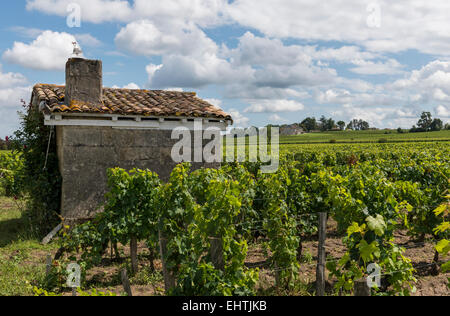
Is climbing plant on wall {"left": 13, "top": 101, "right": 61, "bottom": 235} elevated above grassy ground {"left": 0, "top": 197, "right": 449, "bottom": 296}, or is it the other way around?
climbing plant on wall {"left": 13, "top": 101, "right": 61, "bottom": 235}

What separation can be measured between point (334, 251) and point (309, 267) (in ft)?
3.79

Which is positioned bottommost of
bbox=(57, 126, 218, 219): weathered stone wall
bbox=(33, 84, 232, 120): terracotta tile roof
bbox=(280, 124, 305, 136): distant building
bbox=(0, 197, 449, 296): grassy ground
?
bbox=(0, 197, 449, 296): grassy ground

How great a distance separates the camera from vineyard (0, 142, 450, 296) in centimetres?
436

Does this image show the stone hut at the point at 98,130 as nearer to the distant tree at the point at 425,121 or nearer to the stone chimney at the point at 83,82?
the stone chimney at the point at 83,82

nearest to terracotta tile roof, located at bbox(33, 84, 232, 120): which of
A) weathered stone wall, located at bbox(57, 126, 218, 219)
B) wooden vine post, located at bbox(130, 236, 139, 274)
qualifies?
weathered stone wall, located at bbox(57, 126, 218, 219)

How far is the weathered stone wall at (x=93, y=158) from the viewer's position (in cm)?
868

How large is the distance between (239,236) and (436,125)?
87441 millimetres

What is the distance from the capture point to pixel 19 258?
297 inches

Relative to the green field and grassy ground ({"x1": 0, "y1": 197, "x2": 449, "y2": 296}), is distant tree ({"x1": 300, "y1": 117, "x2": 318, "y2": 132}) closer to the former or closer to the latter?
the green field

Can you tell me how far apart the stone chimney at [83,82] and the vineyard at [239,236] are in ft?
10.5

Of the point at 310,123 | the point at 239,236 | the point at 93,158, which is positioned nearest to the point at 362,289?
the point at 239,236

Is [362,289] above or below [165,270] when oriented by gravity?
above

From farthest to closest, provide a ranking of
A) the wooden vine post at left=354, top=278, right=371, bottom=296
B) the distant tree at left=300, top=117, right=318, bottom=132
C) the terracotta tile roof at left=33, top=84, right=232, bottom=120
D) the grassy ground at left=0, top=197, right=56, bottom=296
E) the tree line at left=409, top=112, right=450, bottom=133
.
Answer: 1. the distant tree at left=300, top=117, right=318, bottom=132
2. the tree line at left=409, top=112, right=450, bottom=133
3. the terracotta tile roof at left=33, top=84, right=232, bottom=120
4. the grassy ground at left=0, top=197, right=56, bottom=296
5. the wooden vine post at left=354, top=278, right=371, bottom=296

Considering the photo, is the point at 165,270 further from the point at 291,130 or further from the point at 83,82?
the point at 291,130
